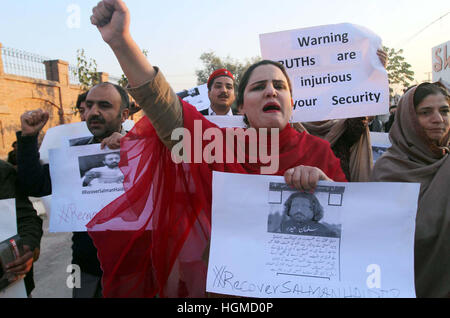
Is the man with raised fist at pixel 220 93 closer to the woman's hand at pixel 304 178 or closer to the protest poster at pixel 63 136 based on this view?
the protest poster at pixel 63 136

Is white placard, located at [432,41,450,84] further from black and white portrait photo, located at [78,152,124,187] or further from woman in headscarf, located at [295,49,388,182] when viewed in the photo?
black and white portrait photo, located at [78,152,124,187]

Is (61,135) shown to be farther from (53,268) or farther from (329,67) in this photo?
(53,268)

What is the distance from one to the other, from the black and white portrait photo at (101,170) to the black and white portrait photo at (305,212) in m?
1.15

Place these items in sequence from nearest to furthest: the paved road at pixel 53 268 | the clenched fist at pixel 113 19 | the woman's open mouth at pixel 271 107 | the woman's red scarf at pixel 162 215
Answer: the clenched fist at pixel 113 19, the woman's red scarf at pixel 162 215, the woman's open mouth at pixel 271 107, the paved road at pixel 53 268

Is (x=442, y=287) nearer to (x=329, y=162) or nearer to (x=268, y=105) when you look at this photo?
(x=329, y=162)

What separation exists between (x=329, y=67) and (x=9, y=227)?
8.27 feet

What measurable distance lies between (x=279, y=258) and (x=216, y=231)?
0.26m

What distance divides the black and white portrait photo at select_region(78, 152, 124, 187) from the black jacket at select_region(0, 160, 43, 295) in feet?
1.12

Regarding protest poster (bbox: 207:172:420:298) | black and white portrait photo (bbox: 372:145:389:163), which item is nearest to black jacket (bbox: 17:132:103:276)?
protest poster (bbox: 207:172:420:298)

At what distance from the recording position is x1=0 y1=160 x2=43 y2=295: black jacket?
1.79m

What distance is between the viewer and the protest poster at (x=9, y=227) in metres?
1.64

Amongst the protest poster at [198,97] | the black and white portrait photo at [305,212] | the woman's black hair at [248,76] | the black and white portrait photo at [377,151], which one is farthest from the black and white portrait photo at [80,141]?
the black and white portrait photo at [377,151]

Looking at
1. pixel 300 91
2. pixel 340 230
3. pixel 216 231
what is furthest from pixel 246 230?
pixel 300 91

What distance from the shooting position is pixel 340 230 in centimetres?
125
